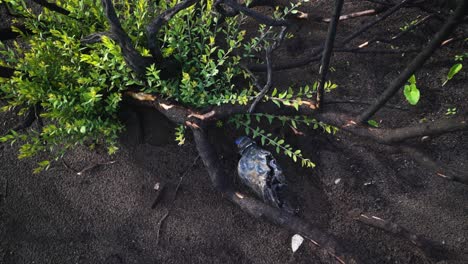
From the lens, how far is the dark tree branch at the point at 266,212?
1500mm

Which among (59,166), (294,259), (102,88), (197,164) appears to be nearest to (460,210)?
(294,259)

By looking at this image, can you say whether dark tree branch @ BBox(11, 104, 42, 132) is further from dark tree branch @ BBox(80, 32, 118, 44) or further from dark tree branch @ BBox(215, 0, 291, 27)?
dark tree branch @ BBox(215, 0, 291, 27)

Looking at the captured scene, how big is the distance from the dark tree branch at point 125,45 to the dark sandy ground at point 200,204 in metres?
0.44

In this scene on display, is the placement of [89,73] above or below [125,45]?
below

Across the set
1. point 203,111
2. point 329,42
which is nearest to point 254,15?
point 329,42

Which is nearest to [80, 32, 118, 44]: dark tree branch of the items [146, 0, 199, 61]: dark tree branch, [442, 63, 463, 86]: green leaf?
[146, 0, 199, 61]: dark tree branch

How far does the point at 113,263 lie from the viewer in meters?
1.75

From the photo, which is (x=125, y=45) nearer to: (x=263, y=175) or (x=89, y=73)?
(x=89, y=73)

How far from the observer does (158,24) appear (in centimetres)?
149

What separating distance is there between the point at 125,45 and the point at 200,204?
0.93 m

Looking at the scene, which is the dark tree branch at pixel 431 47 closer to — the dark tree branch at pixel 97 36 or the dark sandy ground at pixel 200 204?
the dark sandy ground at pixel 200 204

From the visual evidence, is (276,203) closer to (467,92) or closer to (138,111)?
(138,111)

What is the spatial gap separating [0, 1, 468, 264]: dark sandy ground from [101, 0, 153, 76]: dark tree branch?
1.45ft

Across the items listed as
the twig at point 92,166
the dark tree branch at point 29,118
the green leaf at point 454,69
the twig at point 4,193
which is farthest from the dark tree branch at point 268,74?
the twig at point 4,193
